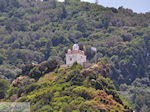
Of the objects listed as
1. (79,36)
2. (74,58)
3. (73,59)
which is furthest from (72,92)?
(79,36)

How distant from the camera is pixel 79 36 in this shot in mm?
134125

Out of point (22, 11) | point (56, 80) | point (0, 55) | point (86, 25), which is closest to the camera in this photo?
point (56, 80)

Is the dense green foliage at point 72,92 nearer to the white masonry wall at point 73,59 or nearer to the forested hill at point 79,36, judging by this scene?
the white masonry wall at point 73,59

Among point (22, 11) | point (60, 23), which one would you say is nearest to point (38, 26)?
point (60, 23)

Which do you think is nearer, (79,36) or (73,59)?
(73,59)

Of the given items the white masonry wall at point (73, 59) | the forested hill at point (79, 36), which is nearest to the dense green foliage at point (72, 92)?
the white masonry wall at point (73, 59)

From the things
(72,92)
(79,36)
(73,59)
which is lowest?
(79,36)

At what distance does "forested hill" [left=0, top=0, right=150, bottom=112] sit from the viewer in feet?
360

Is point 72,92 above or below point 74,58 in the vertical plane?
below

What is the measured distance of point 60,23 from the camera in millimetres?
149000

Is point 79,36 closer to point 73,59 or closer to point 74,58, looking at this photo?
point 73,59

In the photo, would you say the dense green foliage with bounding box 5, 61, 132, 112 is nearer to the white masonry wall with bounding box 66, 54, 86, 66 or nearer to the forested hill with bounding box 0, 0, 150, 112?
the white masonry wall with bounding box 66, 54, 86, 66

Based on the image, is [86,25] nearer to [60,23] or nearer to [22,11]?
[60,23]

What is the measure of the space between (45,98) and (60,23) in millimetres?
86982
